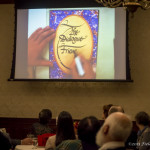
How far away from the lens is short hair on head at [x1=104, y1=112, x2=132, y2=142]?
6.84 ft

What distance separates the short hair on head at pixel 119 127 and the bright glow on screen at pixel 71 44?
4575 mm

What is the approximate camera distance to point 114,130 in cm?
209

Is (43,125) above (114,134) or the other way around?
the other way around

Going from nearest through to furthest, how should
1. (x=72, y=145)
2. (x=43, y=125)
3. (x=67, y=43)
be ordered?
(x=72, y=145) → (x=43, y=125) → (x=67, y=43)

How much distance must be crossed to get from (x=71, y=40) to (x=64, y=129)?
3633 millimetres

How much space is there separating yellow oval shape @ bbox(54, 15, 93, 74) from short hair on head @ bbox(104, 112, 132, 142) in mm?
4755

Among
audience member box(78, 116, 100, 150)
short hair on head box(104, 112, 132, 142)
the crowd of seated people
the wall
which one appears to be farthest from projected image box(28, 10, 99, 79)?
short hair on head box(104, 112, 132, 142)

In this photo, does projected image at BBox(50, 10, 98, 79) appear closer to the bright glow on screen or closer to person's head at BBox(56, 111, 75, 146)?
the bright glow on screen

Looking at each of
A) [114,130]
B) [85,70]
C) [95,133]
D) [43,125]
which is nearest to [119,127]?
[114,130]

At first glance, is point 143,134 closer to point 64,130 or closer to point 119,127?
point 64,130


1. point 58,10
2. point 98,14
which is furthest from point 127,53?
point 58,10

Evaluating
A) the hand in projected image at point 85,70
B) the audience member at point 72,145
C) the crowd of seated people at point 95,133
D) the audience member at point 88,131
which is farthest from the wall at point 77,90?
the audience member at point 88,131

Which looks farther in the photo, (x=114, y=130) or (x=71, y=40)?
(x=71, y=40)

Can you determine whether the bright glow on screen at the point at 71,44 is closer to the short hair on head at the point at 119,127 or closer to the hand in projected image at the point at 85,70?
the hand in projected image at the point at 85,70
